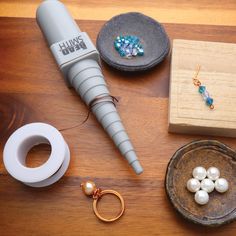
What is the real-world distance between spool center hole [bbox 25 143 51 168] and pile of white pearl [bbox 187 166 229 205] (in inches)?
9.1

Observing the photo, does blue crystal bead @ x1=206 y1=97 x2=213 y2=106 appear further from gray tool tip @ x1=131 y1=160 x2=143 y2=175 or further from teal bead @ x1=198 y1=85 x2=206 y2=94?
gray tool tip @ x1=131 y1=160 x2=143 y2=175

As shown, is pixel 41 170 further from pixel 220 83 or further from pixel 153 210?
pixel 220 83

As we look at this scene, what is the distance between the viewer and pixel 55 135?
1.80ft

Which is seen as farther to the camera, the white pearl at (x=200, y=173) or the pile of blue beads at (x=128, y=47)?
the pile of blue beads at (x=128, y=47)

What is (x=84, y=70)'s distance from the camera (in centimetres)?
59

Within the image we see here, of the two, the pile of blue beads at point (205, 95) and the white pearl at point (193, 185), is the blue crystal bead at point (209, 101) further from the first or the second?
the white pearl at point (193, 185)

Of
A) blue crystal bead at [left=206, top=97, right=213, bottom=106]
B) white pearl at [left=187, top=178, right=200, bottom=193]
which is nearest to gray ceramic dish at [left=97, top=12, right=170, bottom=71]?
blue crystal bead at [left=206, top=97, right=213, bottom=106]

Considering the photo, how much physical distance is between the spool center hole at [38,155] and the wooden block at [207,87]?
21cm

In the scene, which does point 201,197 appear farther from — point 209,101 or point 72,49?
point 72,49

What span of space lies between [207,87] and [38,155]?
31 cm

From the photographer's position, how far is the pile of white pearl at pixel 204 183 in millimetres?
532

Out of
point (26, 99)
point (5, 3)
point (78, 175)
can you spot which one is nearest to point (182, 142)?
point (78, 175)

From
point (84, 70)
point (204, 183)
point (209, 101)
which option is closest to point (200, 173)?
point (204, 183)

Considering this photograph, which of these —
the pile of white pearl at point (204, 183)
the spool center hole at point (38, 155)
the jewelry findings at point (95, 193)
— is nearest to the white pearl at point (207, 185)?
the pile of white pearl at point (204, 183)
